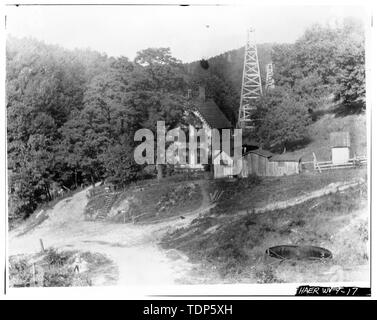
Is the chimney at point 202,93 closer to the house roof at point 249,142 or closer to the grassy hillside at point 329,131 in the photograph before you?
the house roof at point 249,142

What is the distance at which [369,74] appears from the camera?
9922 mm

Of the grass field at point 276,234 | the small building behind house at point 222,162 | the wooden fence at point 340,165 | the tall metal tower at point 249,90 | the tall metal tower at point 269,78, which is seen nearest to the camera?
the grass field at point 276,234

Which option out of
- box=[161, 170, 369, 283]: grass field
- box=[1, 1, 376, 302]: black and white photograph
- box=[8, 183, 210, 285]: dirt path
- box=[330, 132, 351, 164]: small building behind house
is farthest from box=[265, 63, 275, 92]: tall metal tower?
box=[8, 183, 210, 285]: dirt path

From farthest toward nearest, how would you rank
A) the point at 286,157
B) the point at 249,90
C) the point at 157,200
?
the point at 157,200 < the point at 286,157 < the point at 249,90

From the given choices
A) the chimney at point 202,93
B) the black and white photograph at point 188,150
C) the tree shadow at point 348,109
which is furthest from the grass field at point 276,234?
the chimney at point 202,93

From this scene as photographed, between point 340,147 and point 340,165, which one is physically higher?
point 340,147

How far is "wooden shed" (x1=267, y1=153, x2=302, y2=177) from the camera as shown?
10.4 m

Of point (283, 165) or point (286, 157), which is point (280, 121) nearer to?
point (286, 157)

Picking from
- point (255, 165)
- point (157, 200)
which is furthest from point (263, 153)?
point (157, 200)

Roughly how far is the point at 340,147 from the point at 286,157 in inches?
34.5

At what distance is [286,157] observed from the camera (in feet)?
34.3

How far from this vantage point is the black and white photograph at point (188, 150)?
9977mm

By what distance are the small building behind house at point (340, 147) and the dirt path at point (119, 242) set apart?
218 centimetres

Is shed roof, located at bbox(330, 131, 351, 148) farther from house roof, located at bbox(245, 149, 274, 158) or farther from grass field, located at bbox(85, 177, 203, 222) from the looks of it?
grass field, located at bbox(85, 177, 203, 222)
